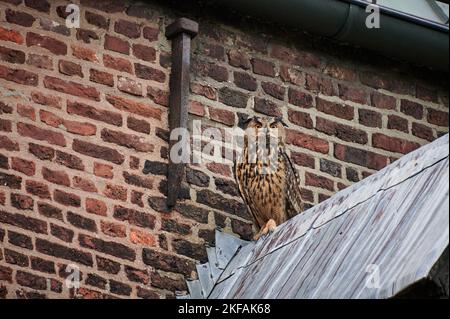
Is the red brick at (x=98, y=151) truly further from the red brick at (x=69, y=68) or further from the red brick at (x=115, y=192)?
the red brick at (x=69, y=68)

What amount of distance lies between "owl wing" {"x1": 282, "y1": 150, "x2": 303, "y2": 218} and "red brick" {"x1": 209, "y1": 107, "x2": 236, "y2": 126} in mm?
421

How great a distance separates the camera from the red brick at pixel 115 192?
10578mm

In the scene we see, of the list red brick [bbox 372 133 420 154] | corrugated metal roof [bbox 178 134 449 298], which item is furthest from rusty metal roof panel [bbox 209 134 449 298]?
red brick [bbox 372 133 420 154]

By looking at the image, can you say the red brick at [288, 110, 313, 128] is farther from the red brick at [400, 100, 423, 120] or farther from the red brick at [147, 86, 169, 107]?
the red brick at [147, 86, 169, 107]

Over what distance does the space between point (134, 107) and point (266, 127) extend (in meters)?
0.91

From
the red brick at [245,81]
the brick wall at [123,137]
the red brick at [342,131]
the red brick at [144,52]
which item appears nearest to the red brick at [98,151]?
the brick wall at [123,137]

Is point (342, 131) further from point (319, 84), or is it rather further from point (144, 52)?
point (144, 52)

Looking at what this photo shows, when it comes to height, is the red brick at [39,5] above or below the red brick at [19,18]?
above

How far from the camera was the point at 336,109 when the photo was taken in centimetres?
1189

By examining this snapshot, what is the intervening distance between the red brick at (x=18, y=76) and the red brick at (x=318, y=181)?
6.90 feet

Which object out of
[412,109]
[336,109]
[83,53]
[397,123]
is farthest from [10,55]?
[412,109]

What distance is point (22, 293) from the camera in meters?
10.1

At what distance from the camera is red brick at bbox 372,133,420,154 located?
12.0 m

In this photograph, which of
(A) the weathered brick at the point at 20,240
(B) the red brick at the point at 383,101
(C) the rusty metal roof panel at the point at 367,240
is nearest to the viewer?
Result: (C) the rusty metal roof panel at the point at 367,240
